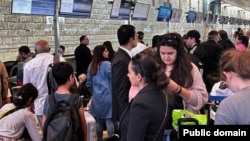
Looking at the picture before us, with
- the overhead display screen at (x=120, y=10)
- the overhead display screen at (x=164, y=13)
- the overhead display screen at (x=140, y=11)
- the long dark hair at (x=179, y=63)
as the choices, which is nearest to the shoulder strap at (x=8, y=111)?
the long dark hair at (x=179, y=63)

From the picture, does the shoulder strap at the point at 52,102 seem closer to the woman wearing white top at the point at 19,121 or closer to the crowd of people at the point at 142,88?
the crowd of people at the point at 142,88

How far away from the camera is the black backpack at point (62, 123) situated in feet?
8.75

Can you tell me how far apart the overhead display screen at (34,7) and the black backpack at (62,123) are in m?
3.09

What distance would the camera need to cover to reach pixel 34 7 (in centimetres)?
571

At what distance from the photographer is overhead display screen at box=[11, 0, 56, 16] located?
543 centimetres

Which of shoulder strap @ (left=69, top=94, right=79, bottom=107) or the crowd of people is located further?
shoulder strap @ (left=69, top=94, right=79, bottom=107)

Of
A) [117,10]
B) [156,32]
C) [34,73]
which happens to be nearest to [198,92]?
[34,73]

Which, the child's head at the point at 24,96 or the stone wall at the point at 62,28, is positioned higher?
the stone wall at the point at 62,28

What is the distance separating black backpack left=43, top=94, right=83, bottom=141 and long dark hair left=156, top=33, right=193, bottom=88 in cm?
75

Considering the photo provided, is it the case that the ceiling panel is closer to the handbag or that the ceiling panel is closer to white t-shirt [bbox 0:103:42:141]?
white t-shirt [bbox 0:103:42:141]

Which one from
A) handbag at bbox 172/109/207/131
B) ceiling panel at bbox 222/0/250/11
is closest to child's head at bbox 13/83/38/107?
handbag at bbox 172/109/207/131

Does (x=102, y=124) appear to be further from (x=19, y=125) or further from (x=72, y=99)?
(x=72, y=99)

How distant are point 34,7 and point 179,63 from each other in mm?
3761

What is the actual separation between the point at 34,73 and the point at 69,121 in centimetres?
147
